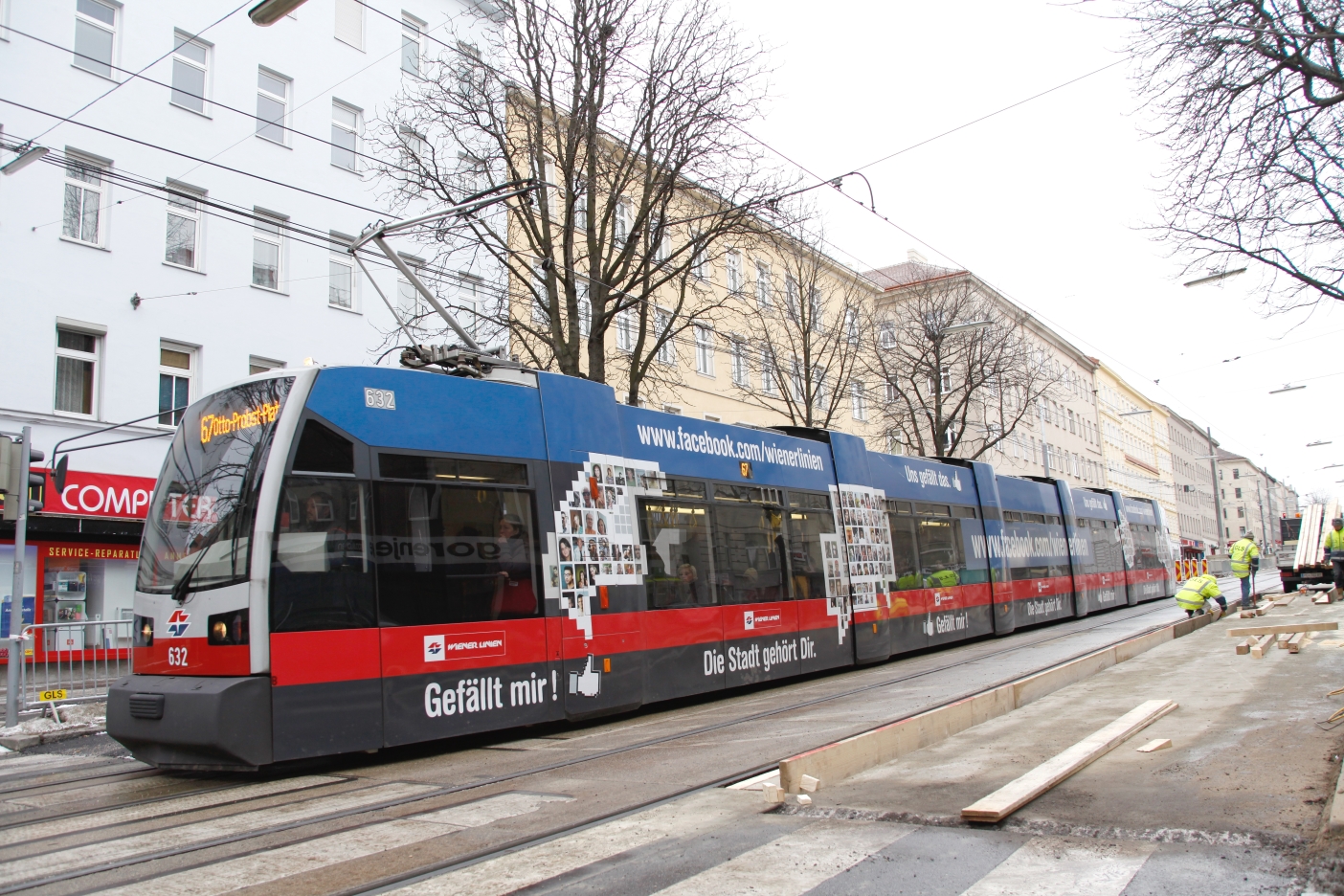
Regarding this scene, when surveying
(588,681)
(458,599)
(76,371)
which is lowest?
(588,681)

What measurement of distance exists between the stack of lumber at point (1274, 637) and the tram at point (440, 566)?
5.11 metres

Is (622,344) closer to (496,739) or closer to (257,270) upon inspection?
(257,270)

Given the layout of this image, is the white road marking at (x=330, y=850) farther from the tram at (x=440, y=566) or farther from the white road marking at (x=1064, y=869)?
the white road marking at (x=1064, y=869)

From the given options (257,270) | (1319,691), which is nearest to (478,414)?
(1319,691)

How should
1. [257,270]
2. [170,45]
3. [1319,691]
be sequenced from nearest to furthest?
[1319,691]
[170,45]
[257,270]

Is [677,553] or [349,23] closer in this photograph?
[677,553]

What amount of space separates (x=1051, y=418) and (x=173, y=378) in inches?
2043

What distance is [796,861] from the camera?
15.0 feet

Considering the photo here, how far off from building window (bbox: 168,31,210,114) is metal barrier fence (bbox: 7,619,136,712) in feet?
38.2

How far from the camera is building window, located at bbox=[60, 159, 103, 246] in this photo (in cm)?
1780

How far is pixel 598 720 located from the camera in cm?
1027

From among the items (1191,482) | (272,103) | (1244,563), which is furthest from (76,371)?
(1191,482)

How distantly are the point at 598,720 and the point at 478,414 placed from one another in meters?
3.50

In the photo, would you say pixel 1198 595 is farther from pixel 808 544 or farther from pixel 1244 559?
pixel 808 544
